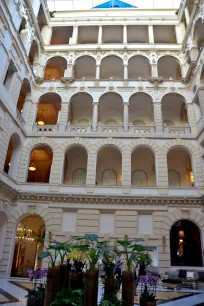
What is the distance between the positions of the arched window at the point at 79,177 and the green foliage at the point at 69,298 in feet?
53.7

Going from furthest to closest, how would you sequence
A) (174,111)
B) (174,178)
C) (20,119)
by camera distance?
(174,111) < (174,178) < (20,119)

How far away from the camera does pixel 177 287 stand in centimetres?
1298

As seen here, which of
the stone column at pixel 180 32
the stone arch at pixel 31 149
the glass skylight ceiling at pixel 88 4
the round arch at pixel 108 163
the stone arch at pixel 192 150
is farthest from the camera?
the glass skylight ceiling at pixel 88 4

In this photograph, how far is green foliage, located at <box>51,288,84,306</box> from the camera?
590cm

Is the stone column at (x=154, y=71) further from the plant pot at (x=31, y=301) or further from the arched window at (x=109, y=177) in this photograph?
the plant pot at (x=31, y=301)

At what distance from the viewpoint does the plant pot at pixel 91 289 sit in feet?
19.5

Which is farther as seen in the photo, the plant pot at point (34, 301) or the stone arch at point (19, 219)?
the stone arch at point (19, 219)

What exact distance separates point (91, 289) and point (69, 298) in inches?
25.2

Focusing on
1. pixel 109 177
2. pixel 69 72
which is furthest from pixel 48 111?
pixel 109 177

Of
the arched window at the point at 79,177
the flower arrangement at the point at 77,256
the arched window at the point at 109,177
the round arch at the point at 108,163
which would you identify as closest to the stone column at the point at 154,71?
the round arch at the point at 108,163

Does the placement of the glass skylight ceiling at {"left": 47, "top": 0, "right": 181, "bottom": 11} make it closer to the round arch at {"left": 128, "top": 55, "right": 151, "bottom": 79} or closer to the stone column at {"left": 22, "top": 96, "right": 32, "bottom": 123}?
the round arch at {"left": 128, "top": 55, "right": 151, "bottom": 79}

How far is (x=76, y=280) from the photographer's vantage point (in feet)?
22.2

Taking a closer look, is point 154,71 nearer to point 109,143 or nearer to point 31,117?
point 109,143

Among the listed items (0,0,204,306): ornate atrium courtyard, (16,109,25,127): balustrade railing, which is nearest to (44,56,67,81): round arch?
(0,0,204,306): ornate atrium courtyard
